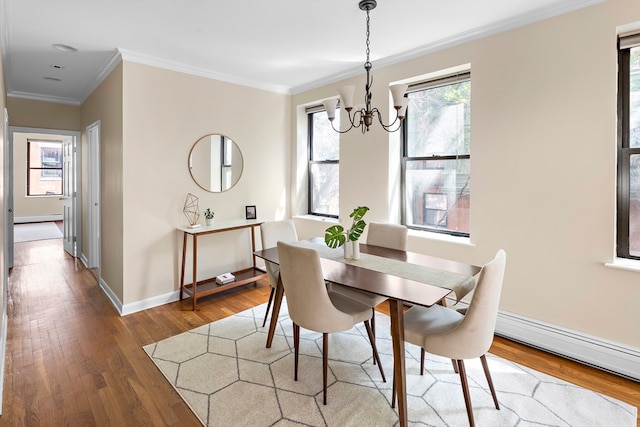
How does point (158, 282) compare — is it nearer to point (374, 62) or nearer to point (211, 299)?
point (211, 299)

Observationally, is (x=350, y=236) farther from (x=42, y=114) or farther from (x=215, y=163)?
(x=42, y=114)

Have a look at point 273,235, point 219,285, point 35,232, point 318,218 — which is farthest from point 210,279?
point 35,232

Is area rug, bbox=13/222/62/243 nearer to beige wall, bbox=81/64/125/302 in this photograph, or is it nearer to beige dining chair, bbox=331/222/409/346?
beige wall, bbox=81/64/125/302

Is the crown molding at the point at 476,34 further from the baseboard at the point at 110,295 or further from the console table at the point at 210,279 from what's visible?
the baseboard at the point at 110,295

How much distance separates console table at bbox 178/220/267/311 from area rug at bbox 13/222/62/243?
562cm

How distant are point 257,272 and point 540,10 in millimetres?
3733

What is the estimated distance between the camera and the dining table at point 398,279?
177 cm

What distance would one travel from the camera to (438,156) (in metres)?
3.39

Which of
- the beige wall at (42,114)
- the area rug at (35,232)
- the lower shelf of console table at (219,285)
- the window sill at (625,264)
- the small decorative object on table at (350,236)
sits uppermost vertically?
the beige wall at (42,114)

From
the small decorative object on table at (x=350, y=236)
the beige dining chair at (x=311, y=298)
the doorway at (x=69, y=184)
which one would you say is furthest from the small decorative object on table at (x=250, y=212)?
the doorway at (x=69, y=184)

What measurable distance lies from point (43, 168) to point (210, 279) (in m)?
8.92

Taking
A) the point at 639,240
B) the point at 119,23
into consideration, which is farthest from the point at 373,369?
the point at 119,23

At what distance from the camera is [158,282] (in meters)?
3.56

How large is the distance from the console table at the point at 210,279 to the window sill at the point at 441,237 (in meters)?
1.86
